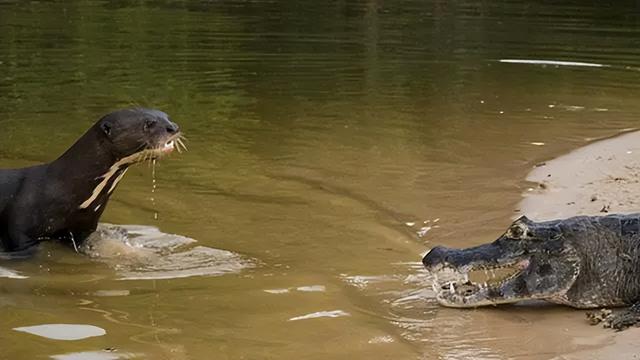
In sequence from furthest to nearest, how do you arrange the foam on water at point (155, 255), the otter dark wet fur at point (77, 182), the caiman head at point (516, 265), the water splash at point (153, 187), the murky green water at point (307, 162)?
the water splash at point (153, 187)
the otter dark wet fur at point (77, 182)
the foam on water at point (155, 255)
the caiman head at point (516, 265)
the murky green water at point (307, 162)

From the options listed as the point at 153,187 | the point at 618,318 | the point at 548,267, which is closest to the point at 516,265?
the point at 548,267

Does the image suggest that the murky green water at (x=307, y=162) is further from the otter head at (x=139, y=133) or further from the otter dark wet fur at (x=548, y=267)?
the otter head at (x=139, y=133)

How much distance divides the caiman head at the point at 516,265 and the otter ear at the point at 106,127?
2.70 metres

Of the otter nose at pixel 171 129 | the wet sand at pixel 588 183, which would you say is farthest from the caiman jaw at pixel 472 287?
the otter nose at pixel 171 129

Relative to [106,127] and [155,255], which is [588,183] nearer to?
[155,255]

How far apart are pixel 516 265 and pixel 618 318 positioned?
0.62m

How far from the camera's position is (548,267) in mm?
6238

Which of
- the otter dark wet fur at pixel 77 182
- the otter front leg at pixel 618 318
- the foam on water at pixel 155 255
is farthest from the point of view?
the otter dark wet fur at pixel 77 182

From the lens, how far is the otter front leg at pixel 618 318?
585 centimetres

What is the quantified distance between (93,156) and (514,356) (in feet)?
11.7

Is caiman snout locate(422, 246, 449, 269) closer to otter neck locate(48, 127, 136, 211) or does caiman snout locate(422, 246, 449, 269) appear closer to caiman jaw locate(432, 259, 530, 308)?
caiman jaw locate(432, 259, 530, 308)

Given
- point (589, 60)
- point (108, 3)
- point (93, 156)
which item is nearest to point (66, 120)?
point (93, 156)

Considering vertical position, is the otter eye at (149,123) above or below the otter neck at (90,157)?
above

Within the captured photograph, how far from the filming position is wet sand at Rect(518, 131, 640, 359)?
326 inches
